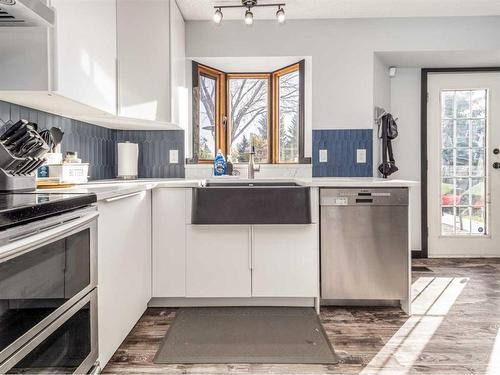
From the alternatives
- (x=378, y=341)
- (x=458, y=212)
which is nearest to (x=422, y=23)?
(x=458, y=212)

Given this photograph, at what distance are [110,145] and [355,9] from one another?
2235 millimetres

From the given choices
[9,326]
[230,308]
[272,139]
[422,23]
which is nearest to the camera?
[9,326]

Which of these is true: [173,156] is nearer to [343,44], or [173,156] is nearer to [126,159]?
[126,159]

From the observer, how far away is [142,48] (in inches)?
104

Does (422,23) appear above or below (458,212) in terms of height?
above

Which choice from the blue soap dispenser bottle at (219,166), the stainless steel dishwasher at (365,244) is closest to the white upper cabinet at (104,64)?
the blue soap dispenser bottle at (219,166)

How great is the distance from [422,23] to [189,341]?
3.07 meters

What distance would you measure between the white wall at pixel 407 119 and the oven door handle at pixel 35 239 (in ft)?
10.8

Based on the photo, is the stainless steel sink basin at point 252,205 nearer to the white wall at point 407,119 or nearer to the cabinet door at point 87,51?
the cabinet door at point 87,51

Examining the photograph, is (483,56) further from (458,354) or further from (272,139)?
(458,354)

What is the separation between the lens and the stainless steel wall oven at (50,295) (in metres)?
0.94

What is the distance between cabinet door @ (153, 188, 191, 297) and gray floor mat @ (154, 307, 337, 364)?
189 millimetres

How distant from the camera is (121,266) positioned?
6.25 ft

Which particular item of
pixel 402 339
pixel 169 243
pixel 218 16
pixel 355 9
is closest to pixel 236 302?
pixel 169 243
